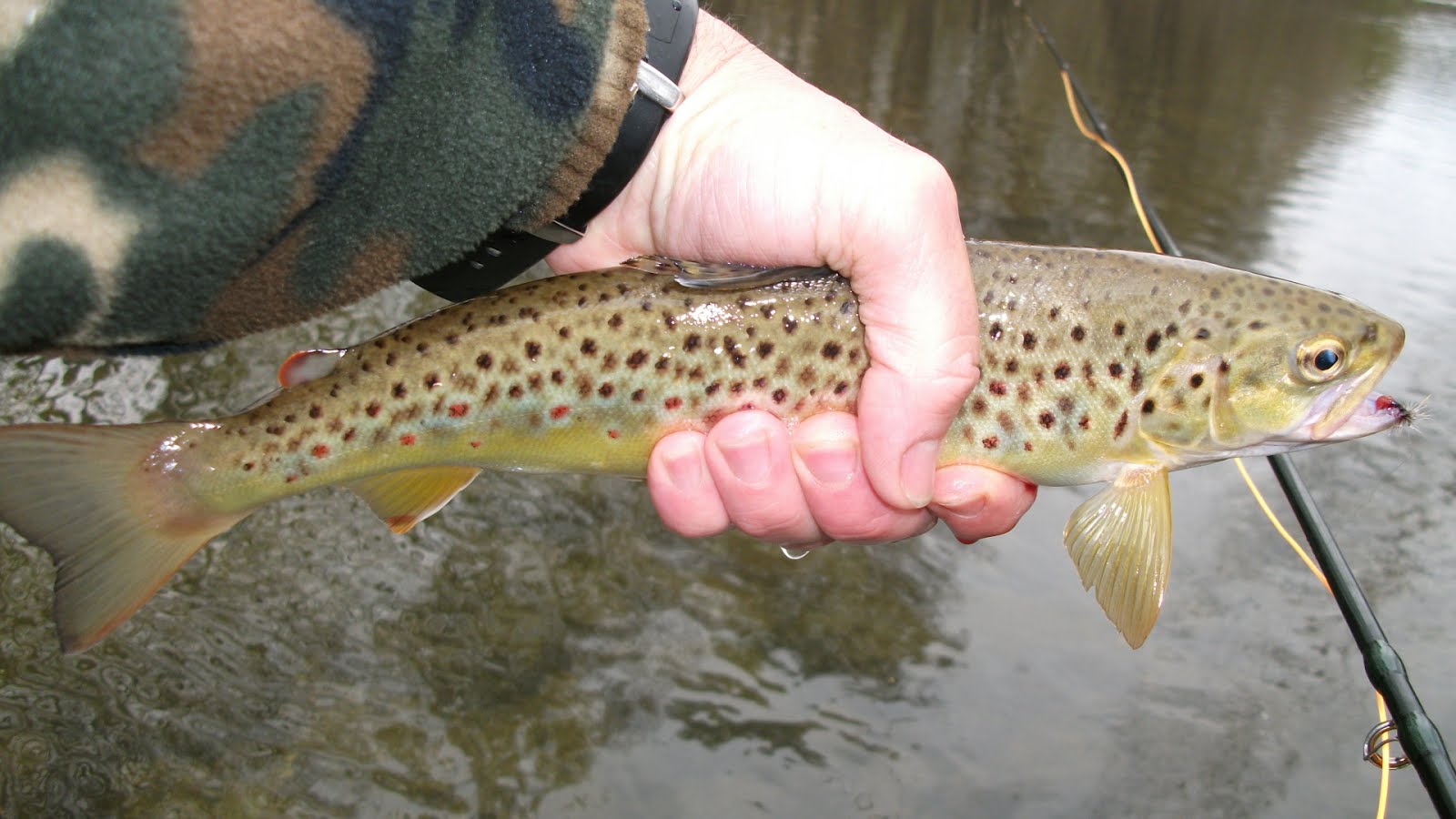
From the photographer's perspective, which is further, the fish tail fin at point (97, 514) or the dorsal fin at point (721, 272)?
the dorsal fin at point (721, 272)

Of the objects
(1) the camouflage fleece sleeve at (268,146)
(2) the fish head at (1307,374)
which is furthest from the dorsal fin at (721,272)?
(2) the fish head at (1307,374)

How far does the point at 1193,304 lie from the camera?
2830 millimetres

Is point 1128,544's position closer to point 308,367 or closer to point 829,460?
point 829,460

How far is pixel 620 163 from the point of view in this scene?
2.66m

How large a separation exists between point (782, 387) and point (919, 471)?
41cm

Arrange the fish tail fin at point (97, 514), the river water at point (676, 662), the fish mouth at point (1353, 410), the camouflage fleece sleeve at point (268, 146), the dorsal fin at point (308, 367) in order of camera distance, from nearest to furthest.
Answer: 1. the camouflage fleece sleeve at point (268, 146)
2. the fish tail fin at point (97, 514)
3. the dorsal fin at point (308, 367)
4. the fish mouth at point (1353, 410)
5. the river water at point (676, 662)

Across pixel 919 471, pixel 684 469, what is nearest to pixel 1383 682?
pixel 919 471

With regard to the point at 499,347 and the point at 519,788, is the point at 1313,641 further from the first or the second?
the point at 499,347

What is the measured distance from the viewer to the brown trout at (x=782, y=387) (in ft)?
8.75

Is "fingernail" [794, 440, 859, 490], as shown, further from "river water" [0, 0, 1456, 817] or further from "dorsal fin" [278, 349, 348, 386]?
"river water" [0, 0, 1456, 817]

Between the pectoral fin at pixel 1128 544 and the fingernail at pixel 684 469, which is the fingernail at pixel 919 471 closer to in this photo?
the pectoral fin at pixel 1128 544

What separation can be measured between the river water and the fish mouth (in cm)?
209

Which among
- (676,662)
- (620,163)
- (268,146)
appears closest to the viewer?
(268,146)

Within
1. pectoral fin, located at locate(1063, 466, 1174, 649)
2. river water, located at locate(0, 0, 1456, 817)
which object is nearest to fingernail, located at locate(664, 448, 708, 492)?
pectoral fin, located at locate(1063, 466, 1174, 649)
